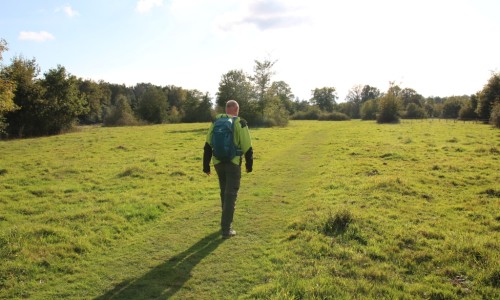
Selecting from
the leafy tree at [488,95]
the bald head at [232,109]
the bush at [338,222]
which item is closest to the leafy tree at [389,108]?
the leafy tree at [488,95]

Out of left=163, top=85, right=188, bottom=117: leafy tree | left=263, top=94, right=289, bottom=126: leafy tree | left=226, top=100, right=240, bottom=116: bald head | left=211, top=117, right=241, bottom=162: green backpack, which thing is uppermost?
left=163, top=85, right=188, bottom=117: leafy tree

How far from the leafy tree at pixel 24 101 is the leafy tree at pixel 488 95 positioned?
66.9 meters

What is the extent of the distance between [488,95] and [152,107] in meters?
61.3

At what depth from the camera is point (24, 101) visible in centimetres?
3844

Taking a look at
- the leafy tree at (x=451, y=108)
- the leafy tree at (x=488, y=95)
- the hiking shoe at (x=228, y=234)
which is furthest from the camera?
the leafy tree at (x=451, y=108)

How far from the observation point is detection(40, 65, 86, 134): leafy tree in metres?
40.5

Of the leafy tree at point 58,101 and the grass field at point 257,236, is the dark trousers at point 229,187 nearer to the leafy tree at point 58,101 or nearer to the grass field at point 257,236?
the grass field at point 257,236

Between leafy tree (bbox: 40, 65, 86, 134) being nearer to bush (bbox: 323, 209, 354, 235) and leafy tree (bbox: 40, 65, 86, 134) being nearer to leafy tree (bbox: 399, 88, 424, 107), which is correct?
bush (bbox: 323, 209, 354, 235)

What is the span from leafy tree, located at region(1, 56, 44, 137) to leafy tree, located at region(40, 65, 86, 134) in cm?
77

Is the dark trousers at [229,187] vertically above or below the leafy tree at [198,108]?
below

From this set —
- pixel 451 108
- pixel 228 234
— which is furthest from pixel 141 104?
pixel 451 108

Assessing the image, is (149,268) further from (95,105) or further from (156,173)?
(95,105)

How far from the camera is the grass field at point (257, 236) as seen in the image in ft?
18.5

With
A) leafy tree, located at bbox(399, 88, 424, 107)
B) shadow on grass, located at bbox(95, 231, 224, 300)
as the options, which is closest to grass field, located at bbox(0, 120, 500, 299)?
shadow on grass, located at bbox(95, 231, 224, 300)
